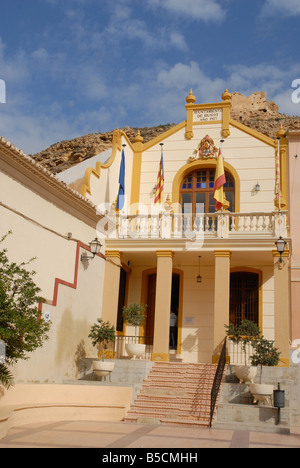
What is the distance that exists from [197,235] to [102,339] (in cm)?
417

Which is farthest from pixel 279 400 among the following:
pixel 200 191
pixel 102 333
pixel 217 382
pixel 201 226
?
pixel 200 191

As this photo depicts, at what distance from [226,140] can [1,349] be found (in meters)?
12.5

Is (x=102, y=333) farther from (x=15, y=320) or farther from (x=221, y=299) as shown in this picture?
(x=15, y=320)

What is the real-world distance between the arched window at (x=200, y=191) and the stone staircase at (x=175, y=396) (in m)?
6.16

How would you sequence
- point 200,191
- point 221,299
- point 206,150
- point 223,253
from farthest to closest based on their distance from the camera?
1. point 200,191
2. point 206,150
3. point 223,253
4. point 221,299

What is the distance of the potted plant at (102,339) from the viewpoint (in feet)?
43.3

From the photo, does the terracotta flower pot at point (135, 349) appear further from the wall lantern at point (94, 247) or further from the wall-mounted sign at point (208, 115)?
the wall-mounted sign at point (208, 115)

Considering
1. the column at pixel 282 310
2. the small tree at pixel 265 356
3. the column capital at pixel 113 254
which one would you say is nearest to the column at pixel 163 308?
the column capital at pixel 113 254

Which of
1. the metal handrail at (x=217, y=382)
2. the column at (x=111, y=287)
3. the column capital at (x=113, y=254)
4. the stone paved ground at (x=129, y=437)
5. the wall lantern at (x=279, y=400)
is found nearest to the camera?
the stone paved ground at (x=129, y=437)

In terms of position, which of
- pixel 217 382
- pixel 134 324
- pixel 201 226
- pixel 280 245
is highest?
pixel 201 226

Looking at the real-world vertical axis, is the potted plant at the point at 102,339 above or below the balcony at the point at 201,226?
below

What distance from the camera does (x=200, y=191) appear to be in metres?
18.6
